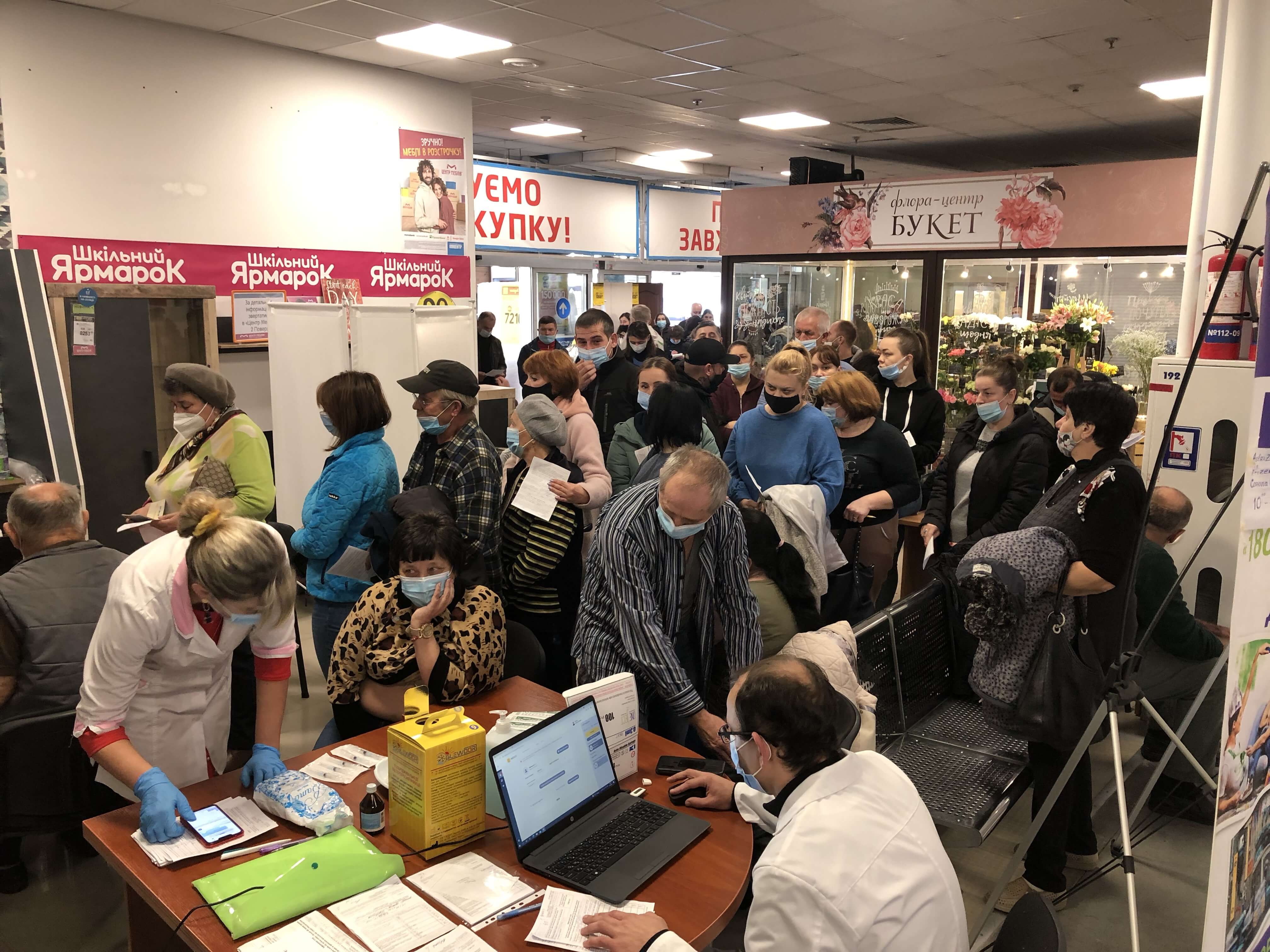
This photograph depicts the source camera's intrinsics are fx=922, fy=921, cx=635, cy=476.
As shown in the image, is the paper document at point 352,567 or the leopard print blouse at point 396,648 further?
the paper document at point 352,567

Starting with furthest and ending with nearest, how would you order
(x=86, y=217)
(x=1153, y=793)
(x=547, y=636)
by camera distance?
(x=86, y=217) → (x=1153, y=793) → (x=547, y=636)

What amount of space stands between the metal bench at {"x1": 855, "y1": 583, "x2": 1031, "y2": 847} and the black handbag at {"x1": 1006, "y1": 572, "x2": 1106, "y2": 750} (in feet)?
1.03

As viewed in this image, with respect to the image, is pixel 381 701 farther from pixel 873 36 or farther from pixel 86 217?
pixel 873 36

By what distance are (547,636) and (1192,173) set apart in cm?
643

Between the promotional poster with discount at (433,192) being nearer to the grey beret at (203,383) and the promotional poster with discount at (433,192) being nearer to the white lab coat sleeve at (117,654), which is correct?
A: the grey beret at (203,383)

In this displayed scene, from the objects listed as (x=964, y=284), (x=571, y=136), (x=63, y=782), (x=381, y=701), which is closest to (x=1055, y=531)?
(x=381, y=701)

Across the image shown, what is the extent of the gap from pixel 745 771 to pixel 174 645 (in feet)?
4.53

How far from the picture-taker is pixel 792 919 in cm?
154

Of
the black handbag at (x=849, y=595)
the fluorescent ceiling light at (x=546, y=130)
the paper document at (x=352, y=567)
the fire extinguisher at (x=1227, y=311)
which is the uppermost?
the fluorescent ceiling light at (x=546, y=130)

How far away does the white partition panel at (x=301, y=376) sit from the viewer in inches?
211

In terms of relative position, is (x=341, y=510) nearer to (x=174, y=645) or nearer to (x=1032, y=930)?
(x=174, y=645)

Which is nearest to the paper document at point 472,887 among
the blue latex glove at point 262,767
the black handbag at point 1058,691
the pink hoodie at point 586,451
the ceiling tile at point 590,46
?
the blue latex glove at point 262,767

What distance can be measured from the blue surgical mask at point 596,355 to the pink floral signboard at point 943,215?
418 centimetres

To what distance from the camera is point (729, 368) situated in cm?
618
